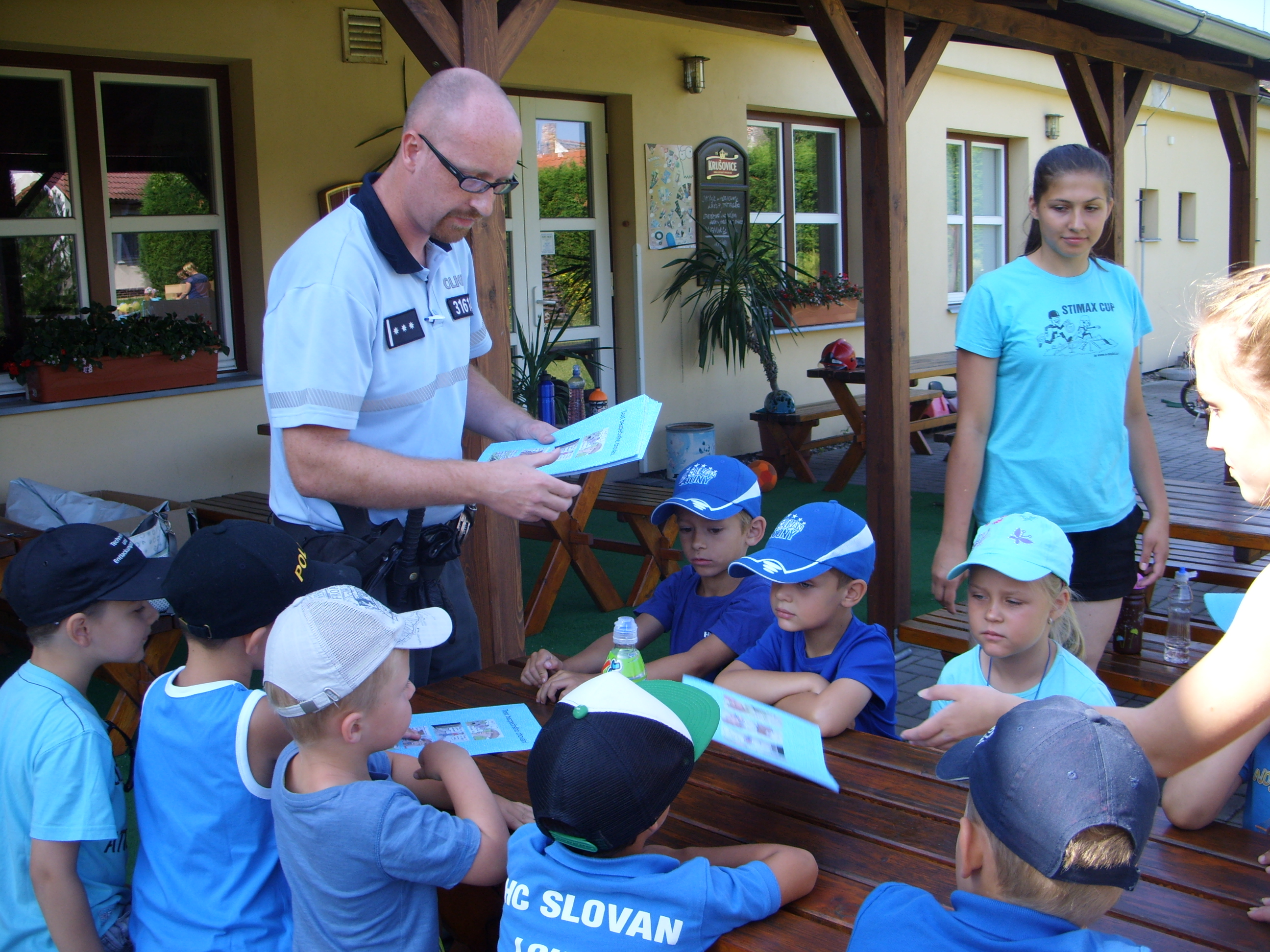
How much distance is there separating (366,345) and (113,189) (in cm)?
441

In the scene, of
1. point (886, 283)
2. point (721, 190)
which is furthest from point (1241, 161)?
point (886, 283)

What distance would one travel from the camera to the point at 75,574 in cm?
202

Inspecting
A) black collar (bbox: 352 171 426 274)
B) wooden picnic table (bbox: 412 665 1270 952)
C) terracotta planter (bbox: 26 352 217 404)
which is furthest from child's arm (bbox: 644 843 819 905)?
terracotta planter (bbox: 26 352 217 404)

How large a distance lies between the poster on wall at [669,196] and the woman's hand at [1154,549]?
19.0ft

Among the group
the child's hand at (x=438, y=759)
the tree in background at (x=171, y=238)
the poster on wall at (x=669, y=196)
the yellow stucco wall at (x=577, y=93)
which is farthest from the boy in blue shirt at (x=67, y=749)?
the poster on wall at (x=669, y=196)

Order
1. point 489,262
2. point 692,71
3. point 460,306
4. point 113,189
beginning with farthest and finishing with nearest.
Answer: point 692,71 → point 113,189 → point 489,262 → point 460,306

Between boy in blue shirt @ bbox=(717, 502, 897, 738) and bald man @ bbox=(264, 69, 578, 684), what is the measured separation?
518 millimetres

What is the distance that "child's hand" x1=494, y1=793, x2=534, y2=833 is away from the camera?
181 centimetres

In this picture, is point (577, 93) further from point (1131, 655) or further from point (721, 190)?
point (1131, 655)

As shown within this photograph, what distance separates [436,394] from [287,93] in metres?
4.45

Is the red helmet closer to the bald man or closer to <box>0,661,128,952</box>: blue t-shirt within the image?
the bald man

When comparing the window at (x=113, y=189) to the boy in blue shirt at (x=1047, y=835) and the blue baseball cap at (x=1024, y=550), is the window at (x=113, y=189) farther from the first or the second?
the boy in blue shirt at (x=1047, y=835)

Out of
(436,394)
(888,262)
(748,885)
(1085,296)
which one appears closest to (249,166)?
(888,262)

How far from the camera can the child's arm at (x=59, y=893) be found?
5.81ft
